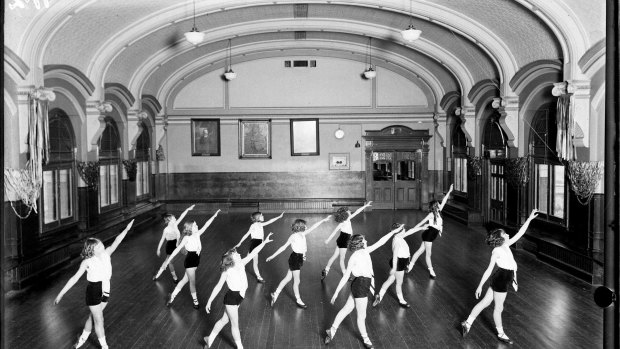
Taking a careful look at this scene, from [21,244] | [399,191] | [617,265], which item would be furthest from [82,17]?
[399,191]

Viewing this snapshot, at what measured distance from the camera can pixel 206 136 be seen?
17109 mm

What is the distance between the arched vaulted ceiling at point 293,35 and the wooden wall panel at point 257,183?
10.6 feet

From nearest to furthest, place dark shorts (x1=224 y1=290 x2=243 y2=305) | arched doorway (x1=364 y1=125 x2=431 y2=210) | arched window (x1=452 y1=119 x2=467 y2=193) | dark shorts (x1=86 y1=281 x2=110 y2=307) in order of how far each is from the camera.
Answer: dark shorts (x1=224 y1=290 x2=243 y2=305), dark shorts (x1=86 y1=281 x2=110 y2=307), arched window (x1=452 y1=119 x2=467 y2=193), arched doorway (x1=364 y1=125 x2=431 y2=210)

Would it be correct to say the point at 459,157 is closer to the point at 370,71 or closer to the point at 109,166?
the point at 370,71

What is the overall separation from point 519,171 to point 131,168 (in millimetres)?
9970

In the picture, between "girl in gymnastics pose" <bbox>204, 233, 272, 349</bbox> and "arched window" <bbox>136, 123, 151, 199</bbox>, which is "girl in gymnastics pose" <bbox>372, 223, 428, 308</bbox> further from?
"arched window" <bbox>136, 123, 151, 199</bbox>

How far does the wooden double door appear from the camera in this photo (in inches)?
675

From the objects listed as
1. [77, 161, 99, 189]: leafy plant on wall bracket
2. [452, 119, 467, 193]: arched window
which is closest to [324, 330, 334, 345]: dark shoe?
[77, 161, 99, 189]: leafy plant on wall bracket

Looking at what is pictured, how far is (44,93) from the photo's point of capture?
8.20 metres

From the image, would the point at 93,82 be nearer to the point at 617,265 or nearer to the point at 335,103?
the point at 335,103

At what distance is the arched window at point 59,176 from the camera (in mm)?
9656

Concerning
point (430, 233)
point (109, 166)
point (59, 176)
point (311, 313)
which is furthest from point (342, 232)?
point (109, 166)

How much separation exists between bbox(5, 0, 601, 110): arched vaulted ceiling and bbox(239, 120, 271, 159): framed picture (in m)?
2.42

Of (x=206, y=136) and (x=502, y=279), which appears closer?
(x=502, y=279)
